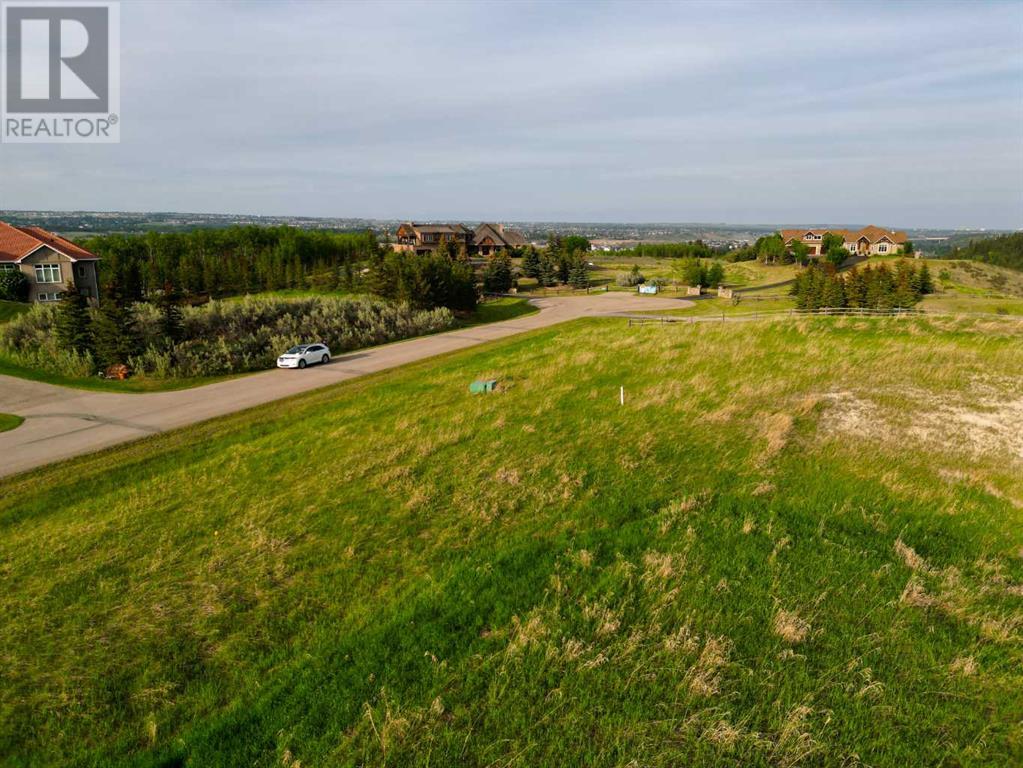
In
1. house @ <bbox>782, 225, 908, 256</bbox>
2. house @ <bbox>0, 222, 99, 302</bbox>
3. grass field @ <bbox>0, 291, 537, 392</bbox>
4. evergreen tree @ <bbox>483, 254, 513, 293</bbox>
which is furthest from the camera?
house @ <bbox>782, 225, 908, 256</bbox>

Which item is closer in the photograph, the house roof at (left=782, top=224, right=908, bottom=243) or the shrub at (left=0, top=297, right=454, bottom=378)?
the shrub at (left=0, top=297, right=454, bottom=378)

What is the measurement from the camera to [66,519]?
40.5 ft

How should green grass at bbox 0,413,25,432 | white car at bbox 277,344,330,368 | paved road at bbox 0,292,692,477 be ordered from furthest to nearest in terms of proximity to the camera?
white car at bbox 277,344,330,368, green grass at bbox 0,413,25,432, paved road at bbox 0,292,692,477

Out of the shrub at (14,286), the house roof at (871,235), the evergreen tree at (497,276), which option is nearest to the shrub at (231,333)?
the shrub at (14,286)

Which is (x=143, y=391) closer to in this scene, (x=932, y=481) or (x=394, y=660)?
(x=394, y=660)

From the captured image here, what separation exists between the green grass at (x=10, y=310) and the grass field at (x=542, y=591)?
34037 millimetres

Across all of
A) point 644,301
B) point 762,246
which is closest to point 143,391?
point 644,301

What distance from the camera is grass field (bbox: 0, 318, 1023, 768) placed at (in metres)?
6.30

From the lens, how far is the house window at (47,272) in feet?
162

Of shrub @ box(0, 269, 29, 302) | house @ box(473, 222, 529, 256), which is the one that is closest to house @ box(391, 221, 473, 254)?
house @ box(473, 222, 529, 256)

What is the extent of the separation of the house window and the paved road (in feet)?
97.8

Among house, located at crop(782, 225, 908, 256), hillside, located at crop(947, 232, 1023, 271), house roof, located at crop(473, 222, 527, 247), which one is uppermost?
hillside, located at crop(947, 232, 1023, 271)

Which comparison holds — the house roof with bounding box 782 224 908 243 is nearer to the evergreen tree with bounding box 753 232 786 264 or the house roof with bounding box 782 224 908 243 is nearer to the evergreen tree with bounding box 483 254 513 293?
the evergreen tree with bounding box 753 232 786 264

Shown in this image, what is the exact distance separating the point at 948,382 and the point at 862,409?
4065mm
